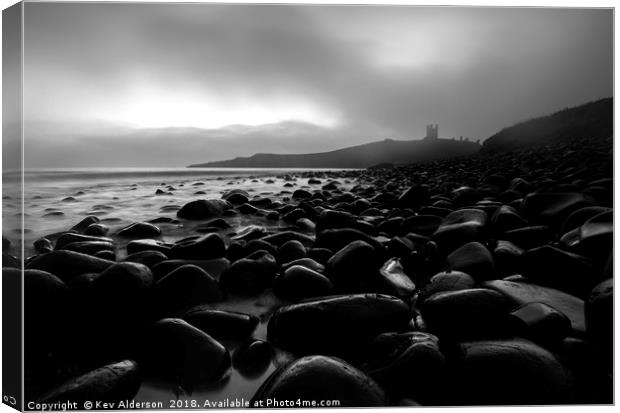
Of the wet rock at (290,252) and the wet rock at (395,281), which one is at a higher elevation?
the wet rock at (290,252)

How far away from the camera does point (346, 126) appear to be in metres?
1.94

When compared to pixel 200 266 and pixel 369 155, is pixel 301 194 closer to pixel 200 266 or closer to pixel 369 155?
pixel 369 155

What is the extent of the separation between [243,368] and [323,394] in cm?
33

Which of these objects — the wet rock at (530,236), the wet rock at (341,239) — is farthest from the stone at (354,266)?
the wet rock at (530,236)

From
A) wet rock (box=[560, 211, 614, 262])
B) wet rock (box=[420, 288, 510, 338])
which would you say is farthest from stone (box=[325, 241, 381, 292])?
wet rock (box=[560, 211, 614, 262])

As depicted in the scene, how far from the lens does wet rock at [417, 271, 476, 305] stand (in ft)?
5.53

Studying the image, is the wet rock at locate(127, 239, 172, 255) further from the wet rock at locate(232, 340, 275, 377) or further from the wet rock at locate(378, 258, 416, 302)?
the wet rock at locate(378, 258, 416, 302)

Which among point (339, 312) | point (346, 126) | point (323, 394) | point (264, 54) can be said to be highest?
point (264, 54)

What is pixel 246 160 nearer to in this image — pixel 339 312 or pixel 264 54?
pixel 264 54

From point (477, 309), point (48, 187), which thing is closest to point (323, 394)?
point (477, 309)

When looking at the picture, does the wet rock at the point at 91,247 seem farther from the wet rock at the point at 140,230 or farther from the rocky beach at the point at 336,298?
the wet rock at the point at 140,230

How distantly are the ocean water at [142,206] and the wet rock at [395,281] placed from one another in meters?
0.57

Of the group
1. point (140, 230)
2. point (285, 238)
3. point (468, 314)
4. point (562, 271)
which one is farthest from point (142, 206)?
point (562, 271)

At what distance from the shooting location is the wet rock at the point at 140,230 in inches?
78.5
